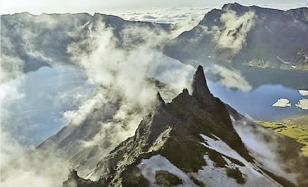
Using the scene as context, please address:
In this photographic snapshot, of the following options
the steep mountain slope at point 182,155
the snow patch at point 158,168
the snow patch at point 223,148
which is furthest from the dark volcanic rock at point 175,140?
the snow patch at point 223,148

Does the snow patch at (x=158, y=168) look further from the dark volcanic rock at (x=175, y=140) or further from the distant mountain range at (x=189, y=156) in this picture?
the dark volcanic rock at (x=175, y=140)

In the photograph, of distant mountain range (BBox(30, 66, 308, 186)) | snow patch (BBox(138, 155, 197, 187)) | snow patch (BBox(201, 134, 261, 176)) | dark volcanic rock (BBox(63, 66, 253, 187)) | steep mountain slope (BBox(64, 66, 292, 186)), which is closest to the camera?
snow patch (BBox(138, 155, 197, 187))

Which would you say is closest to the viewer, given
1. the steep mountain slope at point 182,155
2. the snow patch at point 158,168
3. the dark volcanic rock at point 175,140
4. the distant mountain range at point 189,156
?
the snow patch at point 158,168

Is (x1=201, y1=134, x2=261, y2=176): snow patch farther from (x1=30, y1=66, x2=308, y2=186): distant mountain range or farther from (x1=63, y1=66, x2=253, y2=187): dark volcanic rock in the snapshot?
(x1=63, y1=66, x2=253, y2=187): dark volcanic rock

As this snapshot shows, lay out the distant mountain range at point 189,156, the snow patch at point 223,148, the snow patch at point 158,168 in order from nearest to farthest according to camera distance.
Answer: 1. the snow patch at point 158,168
2. the distant mountain range at point 189,156
3. the snow patch at point 223,148

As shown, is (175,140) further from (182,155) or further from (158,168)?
(158,168)

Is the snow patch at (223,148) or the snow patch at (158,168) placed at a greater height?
the snow patch at (158,168)

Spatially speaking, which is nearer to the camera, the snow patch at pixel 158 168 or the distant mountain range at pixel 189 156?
the snow patch at pixel 158 168

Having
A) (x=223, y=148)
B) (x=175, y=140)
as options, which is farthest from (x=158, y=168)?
(x=223, y=148)

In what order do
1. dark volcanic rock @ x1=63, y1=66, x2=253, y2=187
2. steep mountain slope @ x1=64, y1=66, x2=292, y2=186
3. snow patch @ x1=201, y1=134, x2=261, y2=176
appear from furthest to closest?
snow patch @ x1=201, y1=134, x2=261, y2=176 → dark volcanic rock @ x1=63, y1=66, x2=253, y2=187 → steep mountain slope @ x1=64, y1=66, x2=292, y2=186

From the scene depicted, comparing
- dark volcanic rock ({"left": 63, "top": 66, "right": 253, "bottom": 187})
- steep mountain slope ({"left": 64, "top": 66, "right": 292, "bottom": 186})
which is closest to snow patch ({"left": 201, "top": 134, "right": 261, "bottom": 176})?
steep mountain slope ({"left": 64, "top": 66, "right": 292, "bottom": 186})
